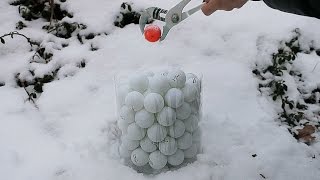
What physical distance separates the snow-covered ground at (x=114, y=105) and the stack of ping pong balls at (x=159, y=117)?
75 mm

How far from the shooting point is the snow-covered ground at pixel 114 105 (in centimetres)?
152

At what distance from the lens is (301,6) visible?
1217mm

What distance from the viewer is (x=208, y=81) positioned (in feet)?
6.23

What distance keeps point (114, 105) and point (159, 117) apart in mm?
408

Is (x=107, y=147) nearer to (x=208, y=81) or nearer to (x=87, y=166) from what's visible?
(x=87, y=166)

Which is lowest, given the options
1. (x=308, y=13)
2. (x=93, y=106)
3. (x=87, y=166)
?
(x=87, y=166)

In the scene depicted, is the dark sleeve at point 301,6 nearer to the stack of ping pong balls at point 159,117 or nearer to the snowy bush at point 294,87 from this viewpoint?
the stack of ping pong balls at point 159,117

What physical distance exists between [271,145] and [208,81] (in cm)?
44

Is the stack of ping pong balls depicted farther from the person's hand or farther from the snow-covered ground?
the person's hand

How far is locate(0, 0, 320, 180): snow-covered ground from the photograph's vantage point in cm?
152

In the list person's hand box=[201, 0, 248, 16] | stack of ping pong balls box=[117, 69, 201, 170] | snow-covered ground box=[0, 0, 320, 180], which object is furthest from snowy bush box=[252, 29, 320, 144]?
person's hand box=[201, 0, 248, 16]

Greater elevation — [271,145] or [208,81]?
[208,81]

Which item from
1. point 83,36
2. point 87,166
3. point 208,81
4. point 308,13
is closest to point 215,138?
point 208,81

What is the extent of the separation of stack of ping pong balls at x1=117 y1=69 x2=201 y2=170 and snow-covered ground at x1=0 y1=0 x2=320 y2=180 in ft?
0.25
